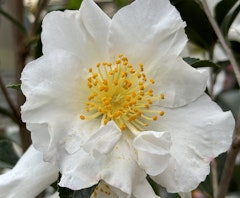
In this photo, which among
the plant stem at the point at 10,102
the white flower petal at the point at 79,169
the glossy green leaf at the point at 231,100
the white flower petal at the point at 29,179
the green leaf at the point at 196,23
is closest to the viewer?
the white flower petal at the point at 79,169

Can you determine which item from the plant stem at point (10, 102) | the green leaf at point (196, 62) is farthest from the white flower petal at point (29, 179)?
the plant stem at point (10, 102)

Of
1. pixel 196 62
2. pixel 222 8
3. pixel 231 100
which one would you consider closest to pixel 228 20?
pixel 222 8

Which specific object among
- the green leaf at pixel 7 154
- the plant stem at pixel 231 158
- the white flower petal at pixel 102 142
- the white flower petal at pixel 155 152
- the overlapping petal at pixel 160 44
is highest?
the overlapping petal at pixel 160 44

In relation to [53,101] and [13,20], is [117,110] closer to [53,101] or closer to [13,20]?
[53,101]

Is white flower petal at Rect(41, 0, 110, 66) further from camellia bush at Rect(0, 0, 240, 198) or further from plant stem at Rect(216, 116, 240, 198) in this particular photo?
plant stem at Rect(216, 116, 240, 198)

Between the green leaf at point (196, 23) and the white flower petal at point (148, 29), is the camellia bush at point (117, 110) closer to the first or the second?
the white flower petal at point (148, 29)

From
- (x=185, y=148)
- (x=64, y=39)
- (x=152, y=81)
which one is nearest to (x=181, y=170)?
(x=185, y=148)

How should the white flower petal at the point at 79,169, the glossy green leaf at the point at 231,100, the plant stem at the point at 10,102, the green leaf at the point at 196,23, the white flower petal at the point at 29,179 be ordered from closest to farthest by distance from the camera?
the white flower petal at the point at 79,169, the white flower petal at the point at 29,179, the green leaf at the point at 196,23, the plant stem at the point at 10,102, the glossy green leaf at the point at 231,100

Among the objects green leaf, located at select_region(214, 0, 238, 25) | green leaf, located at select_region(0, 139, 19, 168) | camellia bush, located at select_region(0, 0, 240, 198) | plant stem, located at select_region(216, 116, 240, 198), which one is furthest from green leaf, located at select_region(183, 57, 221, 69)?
green leaf, located at select_region(0, 139, 19, 168)
